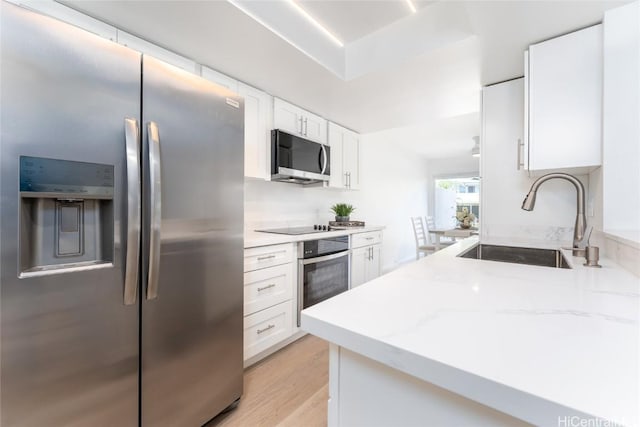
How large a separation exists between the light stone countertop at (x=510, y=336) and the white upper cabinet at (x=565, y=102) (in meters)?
0.78

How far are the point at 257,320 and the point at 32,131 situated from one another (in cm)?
153

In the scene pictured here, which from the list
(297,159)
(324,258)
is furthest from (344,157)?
(324,258)

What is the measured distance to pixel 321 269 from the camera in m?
2.40

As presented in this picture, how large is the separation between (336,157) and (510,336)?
2.87m

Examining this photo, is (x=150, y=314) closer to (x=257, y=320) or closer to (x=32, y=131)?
(x=32, y=131)

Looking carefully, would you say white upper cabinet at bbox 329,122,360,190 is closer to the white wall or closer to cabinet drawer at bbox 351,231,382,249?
the white wall

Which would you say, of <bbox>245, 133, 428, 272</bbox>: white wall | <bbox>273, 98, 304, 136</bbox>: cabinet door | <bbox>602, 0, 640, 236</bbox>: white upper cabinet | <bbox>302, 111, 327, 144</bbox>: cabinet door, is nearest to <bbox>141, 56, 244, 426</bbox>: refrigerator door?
<bbox>273, 98, 304, 136</bbox>: cabinet door

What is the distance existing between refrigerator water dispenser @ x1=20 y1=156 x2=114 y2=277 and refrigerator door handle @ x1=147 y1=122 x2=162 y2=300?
125mm

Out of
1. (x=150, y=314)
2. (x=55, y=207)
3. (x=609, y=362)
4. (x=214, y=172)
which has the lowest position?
(x=150, y=314)

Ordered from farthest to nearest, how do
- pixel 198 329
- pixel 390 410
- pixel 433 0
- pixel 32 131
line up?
1. pixel 433 0
2. pixel 198 329
3. pixel 32 131
4. pixel 390 410

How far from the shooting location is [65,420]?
90 centimetres

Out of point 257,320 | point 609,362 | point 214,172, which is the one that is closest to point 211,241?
point 214,172

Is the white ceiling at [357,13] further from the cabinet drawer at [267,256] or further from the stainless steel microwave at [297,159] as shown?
the cabinet drawer at [267,256]

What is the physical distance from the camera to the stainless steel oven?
87.1 inches
